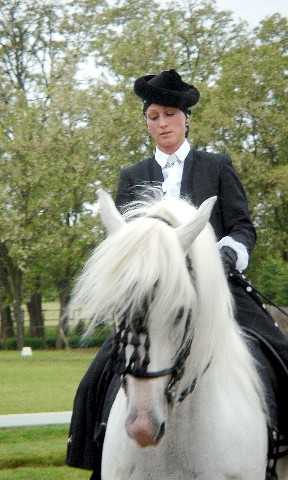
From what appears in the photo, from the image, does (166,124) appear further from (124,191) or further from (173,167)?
(124,191)

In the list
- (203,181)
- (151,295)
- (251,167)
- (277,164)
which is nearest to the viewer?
(151,295)

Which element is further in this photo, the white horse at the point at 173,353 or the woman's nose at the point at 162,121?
the woman's nose at the point at 162,121

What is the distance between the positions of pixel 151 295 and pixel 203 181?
1643 millimetres

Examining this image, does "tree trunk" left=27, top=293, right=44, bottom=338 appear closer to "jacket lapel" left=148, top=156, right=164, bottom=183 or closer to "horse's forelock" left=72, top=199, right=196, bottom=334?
"jacket lapel" left=148, top=156, right=164, bottom=183

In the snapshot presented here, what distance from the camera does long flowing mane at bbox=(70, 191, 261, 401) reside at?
4.06 m

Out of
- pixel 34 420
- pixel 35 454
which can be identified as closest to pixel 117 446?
pixel 35 454

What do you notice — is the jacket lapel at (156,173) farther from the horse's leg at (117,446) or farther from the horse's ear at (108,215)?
the horse's leg at (117,446)

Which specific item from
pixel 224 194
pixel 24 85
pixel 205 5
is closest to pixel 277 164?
pixel 205 5

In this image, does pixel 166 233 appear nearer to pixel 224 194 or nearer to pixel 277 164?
pixel 224 194

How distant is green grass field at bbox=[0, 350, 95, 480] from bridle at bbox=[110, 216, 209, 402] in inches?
232

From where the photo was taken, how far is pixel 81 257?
138 ft

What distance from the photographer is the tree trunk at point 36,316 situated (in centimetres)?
5069

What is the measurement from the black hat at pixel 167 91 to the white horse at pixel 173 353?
3.24 feet

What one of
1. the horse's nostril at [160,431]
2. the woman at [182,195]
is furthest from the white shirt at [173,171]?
the horse's nostril at [160,431]
